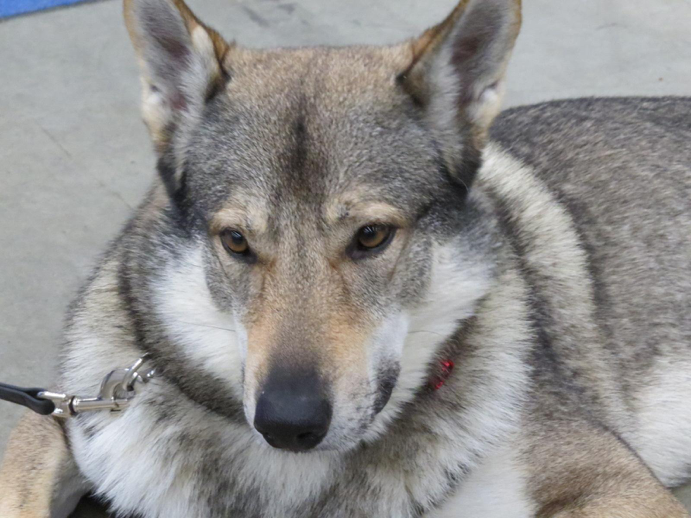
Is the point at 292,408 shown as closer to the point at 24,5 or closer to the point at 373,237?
the point at 373,237

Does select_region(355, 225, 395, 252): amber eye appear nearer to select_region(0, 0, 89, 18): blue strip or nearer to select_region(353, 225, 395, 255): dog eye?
select_region(353, 225, 395, 255): dog eye

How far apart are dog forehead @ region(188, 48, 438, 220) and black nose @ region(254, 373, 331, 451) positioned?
44 cm

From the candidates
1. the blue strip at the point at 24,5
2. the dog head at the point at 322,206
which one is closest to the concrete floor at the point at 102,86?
the blue strip at the point at 24,5

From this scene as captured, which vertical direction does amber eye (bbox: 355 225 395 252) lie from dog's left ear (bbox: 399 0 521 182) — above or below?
below

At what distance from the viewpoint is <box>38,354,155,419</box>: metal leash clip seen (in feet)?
8.46

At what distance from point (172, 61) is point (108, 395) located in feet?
3.16

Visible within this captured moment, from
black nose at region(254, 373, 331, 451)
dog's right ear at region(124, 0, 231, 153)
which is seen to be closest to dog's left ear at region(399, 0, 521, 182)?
dog's right ear at region(124, 0, 231, 153)

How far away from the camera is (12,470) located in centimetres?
276

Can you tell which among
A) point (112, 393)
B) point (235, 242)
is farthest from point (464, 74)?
point (112, 393)

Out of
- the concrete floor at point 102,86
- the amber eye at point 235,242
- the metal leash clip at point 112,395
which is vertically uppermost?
the amber eye at point 235,242

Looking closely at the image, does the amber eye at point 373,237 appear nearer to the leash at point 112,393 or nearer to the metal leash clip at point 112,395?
the leash at point 112,393

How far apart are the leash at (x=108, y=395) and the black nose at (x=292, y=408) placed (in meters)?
0.61

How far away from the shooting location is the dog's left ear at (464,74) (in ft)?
7.71

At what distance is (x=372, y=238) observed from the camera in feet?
7.49
